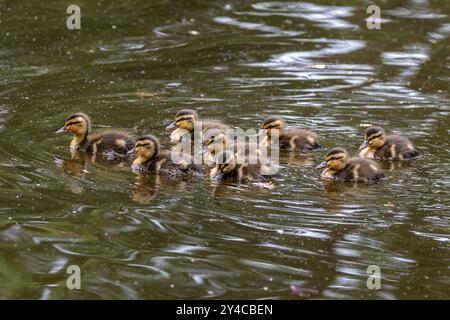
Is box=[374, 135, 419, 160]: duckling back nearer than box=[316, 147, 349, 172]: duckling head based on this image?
No

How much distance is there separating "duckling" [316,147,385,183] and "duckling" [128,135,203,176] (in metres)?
0.80

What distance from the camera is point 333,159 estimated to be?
6.11 meters

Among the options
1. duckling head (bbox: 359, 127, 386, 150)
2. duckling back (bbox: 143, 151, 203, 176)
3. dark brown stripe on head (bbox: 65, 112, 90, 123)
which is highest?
dark brown stripe on head (bbox: 65, 112, 90, 123)

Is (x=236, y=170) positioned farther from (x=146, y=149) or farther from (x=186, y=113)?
(x=186, y=113)

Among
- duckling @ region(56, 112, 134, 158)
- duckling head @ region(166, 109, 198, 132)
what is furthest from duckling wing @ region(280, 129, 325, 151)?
duckling @ region(56, 112, 134, 158)

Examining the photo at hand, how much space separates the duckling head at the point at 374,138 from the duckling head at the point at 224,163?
1.03m

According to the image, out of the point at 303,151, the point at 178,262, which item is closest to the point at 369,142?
the point at 303,151

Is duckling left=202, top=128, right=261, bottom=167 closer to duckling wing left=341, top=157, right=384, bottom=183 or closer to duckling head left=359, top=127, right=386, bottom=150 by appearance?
duckling wing left=341, top=157, right=384, bottom=183

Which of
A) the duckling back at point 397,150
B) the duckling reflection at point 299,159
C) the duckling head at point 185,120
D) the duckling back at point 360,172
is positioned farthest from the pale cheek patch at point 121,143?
the duckling back at point 397,150

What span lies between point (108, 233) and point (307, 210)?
109 centimetres

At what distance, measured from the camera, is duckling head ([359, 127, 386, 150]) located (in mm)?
6567

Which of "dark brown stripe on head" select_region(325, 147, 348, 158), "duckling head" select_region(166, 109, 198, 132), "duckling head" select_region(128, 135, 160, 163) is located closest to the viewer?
"dark brown stripe on head" select_region(325, 147, 348, 158)

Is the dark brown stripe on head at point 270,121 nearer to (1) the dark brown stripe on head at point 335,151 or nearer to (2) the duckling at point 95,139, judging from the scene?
(1) the dark brown stripe on head at point 335,151

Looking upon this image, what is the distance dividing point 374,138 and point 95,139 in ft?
6.09
